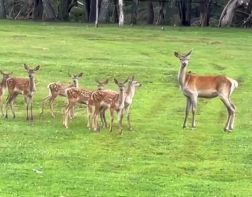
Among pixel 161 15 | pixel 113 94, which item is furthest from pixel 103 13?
pixel 113 94

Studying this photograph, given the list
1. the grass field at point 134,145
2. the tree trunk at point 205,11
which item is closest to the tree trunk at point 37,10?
the tree trunk at point 205,11

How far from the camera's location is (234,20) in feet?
236

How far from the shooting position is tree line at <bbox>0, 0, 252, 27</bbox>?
65000 mm

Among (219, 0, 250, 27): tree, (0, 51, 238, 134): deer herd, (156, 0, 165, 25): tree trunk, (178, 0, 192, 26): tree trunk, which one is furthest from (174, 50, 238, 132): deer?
(156, 0, 165, 25): tree trunk

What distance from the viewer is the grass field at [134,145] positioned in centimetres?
1432

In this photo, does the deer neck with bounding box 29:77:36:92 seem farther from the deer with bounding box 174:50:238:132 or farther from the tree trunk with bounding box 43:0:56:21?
the tree trunk with bounding box 43:0:56:21

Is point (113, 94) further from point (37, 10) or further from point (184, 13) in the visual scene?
point (37, 10)

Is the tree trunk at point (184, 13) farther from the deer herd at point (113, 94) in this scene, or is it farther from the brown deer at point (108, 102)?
the brown deer at point (108, 102)

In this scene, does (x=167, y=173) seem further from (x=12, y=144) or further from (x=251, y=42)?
(x=251, y=42)

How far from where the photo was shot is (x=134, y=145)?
18.0 metres

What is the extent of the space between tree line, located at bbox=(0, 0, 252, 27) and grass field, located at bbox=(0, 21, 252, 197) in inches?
1129

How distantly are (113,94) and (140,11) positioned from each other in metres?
60.7

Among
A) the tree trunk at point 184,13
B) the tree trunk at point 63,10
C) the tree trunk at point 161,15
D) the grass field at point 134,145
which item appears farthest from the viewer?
the tree trunk at point 63,10

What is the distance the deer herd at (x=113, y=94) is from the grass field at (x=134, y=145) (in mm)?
429
